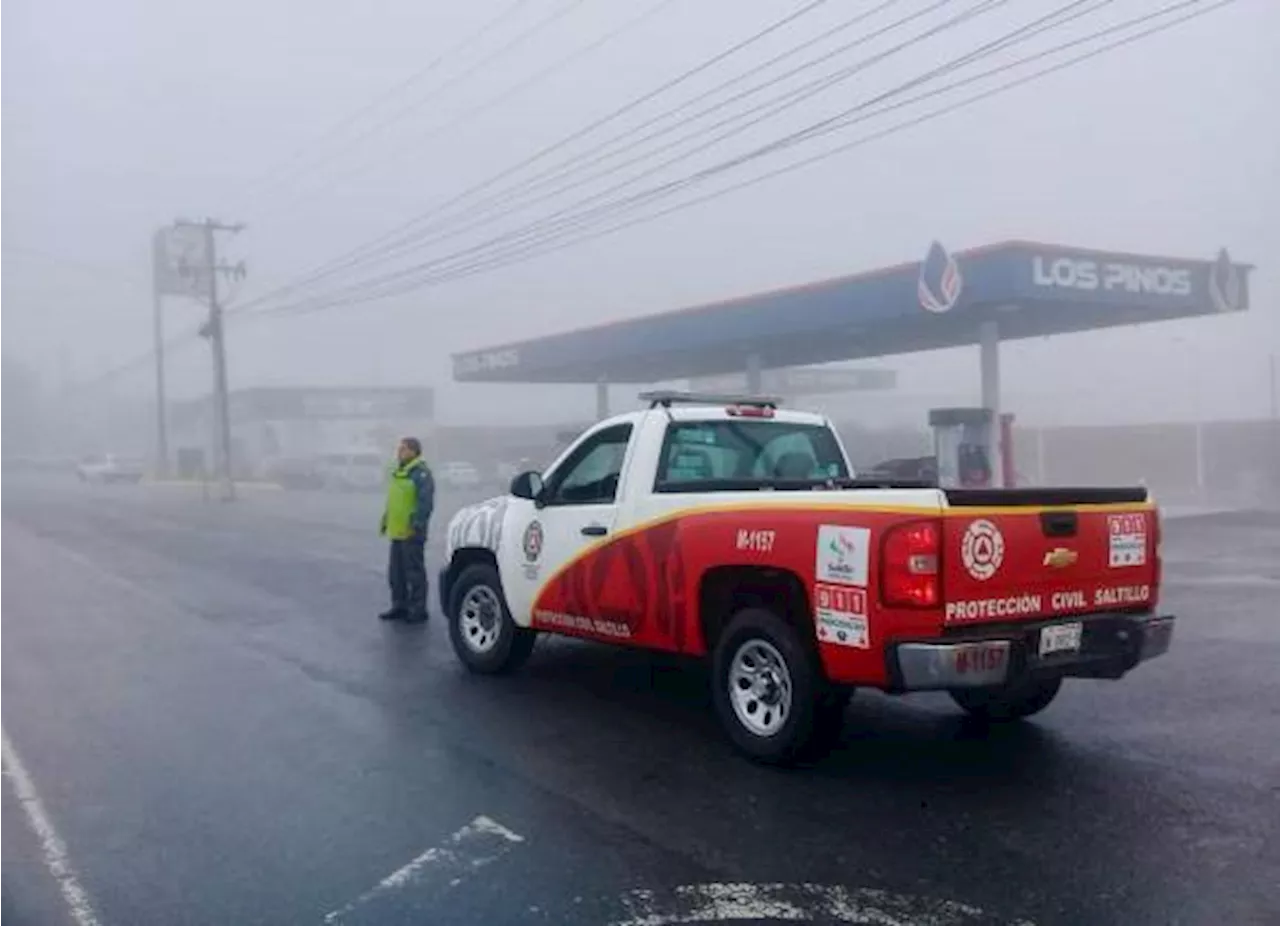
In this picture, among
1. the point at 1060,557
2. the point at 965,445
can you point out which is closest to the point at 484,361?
the point at 965,445

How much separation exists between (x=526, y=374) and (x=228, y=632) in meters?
30.6

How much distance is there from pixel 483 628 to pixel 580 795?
318 cm

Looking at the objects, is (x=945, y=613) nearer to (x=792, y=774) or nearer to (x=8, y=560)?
(x=792, y=774)

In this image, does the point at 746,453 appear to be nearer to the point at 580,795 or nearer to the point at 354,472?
the point at 580,795

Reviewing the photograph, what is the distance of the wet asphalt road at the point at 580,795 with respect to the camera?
4.59 meters

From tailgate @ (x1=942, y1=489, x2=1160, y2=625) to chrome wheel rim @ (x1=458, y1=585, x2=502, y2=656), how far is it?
3933 millimetres

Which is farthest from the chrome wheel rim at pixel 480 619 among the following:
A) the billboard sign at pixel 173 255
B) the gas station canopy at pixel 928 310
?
the billboard sign at pixel 173 255

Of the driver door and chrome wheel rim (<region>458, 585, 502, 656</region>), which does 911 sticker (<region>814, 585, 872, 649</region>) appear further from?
chrome wheel rim (<region>458, 585, 502, 656</region>)

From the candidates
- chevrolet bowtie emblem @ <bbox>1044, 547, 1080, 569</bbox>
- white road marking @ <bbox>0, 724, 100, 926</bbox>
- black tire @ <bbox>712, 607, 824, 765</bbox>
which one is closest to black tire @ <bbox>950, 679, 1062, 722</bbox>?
chevrolet bowtie emblem @ <bbox>1044, 547, 1080, 569</bbox>

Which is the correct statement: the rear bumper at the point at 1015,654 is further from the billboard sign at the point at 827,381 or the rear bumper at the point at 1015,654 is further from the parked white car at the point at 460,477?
the billboard sign at the point at 827,381

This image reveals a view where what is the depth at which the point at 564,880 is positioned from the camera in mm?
4742

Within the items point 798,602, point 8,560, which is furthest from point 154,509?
point 798,602

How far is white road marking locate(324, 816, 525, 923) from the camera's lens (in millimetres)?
4664

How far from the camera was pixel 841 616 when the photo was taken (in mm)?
5738
